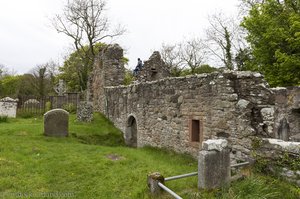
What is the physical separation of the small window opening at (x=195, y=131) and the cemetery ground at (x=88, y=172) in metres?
0.65

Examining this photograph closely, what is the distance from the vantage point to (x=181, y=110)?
9930 mm

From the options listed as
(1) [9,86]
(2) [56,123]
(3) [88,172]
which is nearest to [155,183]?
(3) [88,172]

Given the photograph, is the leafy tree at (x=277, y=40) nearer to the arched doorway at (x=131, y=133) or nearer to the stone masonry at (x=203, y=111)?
the stone masonry at (x=203, y=111)

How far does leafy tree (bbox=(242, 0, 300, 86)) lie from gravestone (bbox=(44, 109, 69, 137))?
14.0 metres

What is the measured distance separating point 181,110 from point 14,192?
5652 mm

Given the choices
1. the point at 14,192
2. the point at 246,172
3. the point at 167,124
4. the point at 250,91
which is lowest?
the point at 14,192

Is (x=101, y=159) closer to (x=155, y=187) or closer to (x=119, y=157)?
(x=119, y=157)

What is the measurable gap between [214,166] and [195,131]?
3.81 meters

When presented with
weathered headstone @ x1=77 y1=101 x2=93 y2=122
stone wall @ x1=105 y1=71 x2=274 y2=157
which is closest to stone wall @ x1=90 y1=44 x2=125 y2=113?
weathered headstone @ x1=77 y1=101 x2=93 y2=122

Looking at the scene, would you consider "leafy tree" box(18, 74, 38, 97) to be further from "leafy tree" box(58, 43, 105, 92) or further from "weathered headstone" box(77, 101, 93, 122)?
"weathered headstone" box(77, 101, 93, 122)

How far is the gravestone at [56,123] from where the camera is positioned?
39.3ft

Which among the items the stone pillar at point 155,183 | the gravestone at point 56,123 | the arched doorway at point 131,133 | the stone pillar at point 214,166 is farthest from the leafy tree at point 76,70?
the stone pillar at point 214,166

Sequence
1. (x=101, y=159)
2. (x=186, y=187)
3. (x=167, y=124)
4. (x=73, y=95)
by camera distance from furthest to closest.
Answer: (x=73, y=95)
(x=167, y=124)
(x=101, y=159)
(x=186, y=187)

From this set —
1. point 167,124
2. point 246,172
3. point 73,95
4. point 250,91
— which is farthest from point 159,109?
point 73,95
